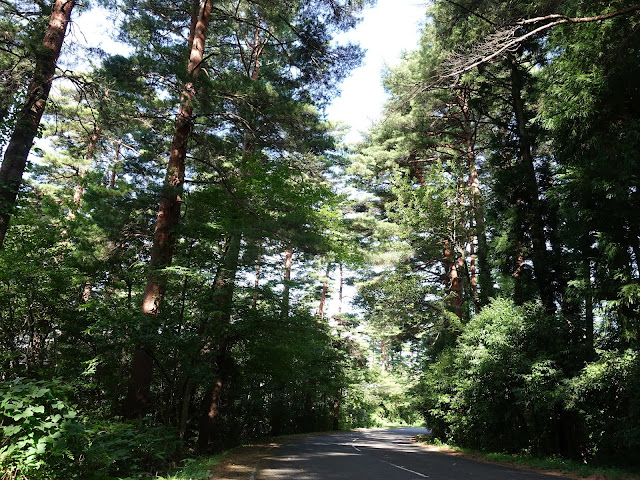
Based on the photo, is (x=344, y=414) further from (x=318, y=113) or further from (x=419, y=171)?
(x=318, y=113)

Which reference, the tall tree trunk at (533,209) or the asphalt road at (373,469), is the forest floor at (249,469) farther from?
the tall tree trunk at (533,209)

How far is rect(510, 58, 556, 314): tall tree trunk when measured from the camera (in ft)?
37.8

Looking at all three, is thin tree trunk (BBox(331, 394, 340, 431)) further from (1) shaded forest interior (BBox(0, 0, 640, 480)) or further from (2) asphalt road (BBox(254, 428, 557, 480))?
(2) asphalt road (BBox(254, 428, 557, 480))

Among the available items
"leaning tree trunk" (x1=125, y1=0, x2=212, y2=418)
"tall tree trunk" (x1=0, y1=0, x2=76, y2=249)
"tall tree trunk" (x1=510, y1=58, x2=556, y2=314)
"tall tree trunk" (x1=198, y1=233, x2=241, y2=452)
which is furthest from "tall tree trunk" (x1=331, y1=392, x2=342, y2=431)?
"tall tree trunk" (x1=0, y1=0, x2=76, y2=249)

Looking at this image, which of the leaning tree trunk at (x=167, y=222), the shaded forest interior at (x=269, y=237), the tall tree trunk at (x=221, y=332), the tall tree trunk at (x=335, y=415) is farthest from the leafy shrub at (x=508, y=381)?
the tall tree trunk at (x=335, y=415)

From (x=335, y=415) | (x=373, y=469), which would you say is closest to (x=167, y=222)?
(x=373, y=469)

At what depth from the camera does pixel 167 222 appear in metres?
10.0

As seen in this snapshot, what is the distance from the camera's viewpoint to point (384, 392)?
28.4 metres

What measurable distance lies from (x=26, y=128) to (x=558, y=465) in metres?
13.2

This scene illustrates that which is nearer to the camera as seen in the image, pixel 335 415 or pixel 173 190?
pixel 173 190

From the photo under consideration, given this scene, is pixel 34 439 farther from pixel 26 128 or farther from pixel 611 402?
pixel 611 402

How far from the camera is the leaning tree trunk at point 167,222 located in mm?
8836

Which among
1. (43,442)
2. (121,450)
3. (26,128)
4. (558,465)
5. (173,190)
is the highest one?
(173,190)

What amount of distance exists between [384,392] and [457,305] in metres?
14.9
